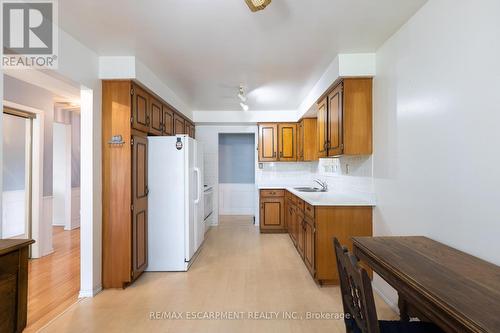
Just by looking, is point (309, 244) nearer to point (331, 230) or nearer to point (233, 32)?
point (331, 230)

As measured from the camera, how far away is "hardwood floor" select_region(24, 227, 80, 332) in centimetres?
223

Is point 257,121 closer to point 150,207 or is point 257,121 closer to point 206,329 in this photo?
point 150,207

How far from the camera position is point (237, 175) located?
7.12 metres

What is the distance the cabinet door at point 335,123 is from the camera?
8.93 ft

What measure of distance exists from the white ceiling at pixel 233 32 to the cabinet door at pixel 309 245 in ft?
6.27

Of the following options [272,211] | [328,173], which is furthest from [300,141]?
[272,211]

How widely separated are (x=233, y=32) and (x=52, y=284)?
327 cm

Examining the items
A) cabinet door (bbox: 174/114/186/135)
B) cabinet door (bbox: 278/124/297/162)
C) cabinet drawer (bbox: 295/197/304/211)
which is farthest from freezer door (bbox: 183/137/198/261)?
cabinet door (bbox: 278/124/297/162)

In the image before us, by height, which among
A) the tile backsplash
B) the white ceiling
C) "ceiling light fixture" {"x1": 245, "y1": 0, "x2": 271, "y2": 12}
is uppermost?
the white ceiling

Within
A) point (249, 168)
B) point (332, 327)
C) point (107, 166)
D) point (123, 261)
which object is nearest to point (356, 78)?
point (332, 327)

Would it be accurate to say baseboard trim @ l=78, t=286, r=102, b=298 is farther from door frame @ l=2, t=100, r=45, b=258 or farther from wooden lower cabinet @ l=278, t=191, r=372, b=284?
wooden lower cabinet @ l=278, t=191, r=372, b=284

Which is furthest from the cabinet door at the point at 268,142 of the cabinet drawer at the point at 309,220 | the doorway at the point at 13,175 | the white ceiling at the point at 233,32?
the doorway at the point at 13,175

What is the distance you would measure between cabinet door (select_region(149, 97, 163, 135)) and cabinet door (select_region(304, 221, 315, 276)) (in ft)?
7.57

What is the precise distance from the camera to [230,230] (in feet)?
16.9
